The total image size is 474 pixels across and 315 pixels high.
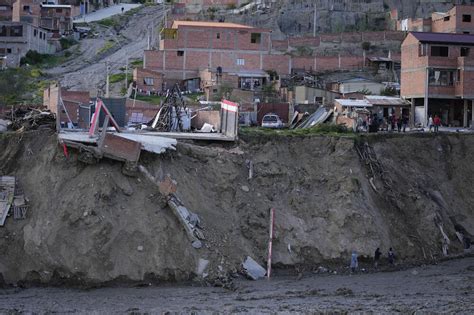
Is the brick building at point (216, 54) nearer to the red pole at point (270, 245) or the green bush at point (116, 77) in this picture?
the green bush at point (116, 77)

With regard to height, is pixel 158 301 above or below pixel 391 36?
below

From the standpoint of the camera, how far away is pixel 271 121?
5262 centimetres

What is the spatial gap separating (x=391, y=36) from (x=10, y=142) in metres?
54.0

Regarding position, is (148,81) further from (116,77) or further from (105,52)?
(105,52)

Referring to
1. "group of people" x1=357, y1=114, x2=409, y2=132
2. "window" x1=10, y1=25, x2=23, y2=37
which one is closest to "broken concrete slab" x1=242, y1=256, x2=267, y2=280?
"group of people" x1=357, y1=114, x2=409, y2=132

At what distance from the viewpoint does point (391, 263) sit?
36.9 m

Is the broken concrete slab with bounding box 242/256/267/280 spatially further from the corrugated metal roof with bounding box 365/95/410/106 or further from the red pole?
the corrugated metal roof with bounding box 365/95/410/106

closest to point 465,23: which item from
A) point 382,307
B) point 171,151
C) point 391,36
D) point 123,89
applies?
point 391,36

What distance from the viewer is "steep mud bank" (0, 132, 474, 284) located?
33094 millimetres

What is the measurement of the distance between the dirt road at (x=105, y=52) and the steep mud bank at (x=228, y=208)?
24.4 metres

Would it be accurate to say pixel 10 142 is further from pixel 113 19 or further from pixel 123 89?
pixel 113 19

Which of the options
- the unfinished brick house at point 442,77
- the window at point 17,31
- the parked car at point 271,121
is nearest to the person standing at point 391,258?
the parked car at point 271,121

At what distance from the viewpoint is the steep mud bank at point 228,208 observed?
33094 millimetres

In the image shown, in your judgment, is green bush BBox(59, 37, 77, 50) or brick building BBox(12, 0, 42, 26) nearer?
brick building BBox(12, 0, 42, 26)
